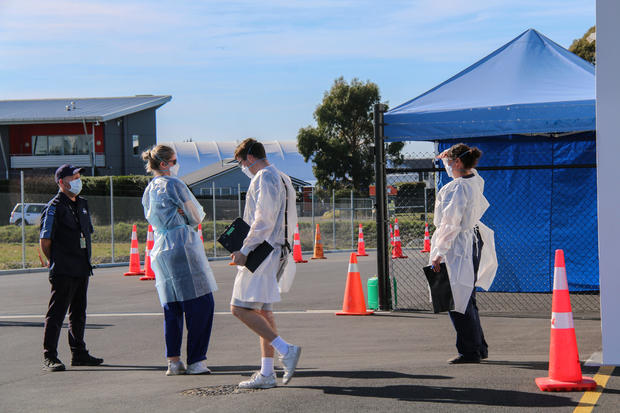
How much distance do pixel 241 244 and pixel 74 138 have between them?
1997 inches

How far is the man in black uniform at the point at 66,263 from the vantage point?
7.69 metres

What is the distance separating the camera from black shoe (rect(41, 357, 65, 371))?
7578 millimetres

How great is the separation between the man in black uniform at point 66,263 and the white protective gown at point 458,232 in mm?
3312

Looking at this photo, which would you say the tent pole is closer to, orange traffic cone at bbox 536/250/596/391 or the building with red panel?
orange traffic cone at bbox 536/250/596/391

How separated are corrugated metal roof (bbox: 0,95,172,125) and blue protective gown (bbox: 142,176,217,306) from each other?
46.7 meters

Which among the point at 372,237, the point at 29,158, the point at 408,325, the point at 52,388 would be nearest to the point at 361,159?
the point at 372,237

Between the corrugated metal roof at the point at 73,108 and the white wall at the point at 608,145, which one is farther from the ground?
the corrugated metal roof at the point at 73,108

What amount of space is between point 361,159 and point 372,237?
17421mm

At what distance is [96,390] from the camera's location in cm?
662

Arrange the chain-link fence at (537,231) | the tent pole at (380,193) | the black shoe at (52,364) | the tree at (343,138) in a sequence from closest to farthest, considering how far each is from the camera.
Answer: the black shoe at (52,364) → the tent pole at (380,193) → the chain-link fence at (537,231) → the tree at (343,138)

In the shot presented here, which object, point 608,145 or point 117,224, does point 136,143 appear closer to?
point 117,224

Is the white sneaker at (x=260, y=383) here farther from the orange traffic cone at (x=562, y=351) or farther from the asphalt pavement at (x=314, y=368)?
the orange traffic cone at (x=562, y=351)

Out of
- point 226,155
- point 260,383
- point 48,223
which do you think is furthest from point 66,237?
point 226,155

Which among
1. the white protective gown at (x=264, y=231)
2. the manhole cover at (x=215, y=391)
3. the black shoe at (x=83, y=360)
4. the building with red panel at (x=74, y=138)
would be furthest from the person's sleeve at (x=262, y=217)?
the building with red panel at (x=74, y=138)
